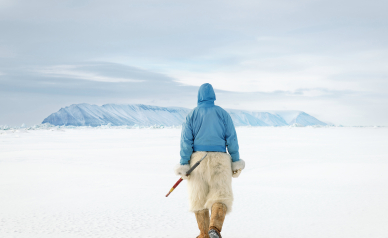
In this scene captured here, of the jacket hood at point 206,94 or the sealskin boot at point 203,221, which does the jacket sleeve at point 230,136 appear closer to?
the jacket hood at point 206,94

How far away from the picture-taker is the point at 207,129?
3330 mm

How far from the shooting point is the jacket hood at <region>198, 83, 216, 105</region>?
3410 mm

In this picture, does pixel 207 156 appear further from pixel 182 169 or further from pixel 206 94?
pixel 206 94

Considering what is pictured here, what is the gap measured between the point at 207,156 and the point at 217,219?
0.61 metres

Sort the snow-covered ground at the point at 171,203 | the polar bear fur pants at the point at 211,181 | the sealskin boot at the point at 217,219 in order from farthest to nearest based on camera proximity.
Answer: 1. the snow-covered ground at the point at 171,203
2. the polar bear fur pants at the point at 211,181
3. the sealskin boot at the point at 217,219

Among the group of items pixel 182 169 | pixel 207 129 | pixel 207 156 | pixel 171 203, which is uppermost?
pixel 207 129

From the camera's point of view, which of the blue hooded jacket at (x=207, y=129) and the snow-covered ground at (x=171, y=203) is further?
the snow-covered ground at (x=171, y=203)

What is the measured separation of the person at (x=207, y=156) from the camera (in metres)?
3.34

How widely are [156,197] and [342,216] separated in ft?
9.04

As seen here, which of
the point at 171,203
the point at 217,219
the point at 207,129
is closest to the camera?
the point at 217,219

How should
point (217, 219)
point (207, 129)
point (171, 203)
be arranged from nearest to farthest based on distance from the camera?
1. point (217, 219)
2. point (207, 129)
3. point (171, 203)

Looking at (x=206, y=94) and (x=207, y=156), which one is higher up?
(x=206, y=94)

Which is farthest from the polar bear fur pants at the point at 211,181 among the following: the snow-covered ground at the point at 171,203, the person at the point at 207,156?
the snow-covered ground at the point at 171,203

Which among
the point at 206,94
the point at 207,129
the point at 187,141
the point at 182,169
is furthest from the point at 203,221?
the point at 206,94
